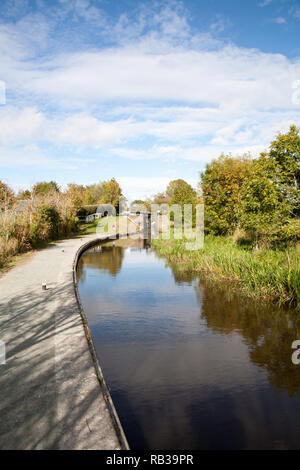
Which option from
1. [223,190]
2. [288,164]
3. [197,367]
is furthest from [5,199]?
[197,367]

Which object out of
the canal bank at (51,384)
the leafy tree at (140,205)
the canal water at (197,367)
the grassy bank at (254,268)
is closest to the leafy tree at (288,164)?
the grassy bank at (254,268)

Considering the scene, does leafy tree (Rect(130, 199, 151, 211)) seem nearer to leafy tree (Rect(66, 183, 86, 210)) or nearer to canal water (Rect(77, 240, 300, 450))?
leafy tree (Rect(66, 183, 86, 210))

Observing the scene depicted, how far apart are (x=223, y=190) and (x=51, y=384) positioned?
15422mm

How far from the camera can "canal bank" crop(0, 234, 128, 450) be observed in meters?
3.22

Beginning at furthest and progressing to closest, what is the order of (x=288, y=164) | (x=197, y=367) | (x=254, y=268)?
1. (x=288, y=164)
2. (x=254, y=268)
3. (x=197, y=367)

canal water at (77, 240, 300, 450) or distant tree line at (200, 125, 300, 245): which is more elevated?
distant tree line at (200, 125, 300, 245)

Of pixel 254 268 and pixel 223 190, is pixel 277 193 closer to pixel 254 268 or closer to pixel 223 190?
pixel 254 268

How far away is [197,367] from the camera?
6.25 metres

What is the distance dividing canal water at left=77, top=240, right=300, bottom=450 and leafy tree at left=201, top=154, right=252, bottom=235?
6964 mm

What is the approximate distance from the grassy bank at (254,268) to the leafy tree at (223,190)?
1789 mm

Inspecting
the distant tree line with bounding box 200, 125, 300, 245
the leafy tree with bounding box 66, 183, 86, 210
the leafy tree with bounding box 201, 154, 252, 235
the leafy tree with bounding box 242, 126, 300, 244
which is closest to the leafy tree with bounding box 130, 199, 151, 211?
the leafy tree with bounding box 66, 183, 86, 210
